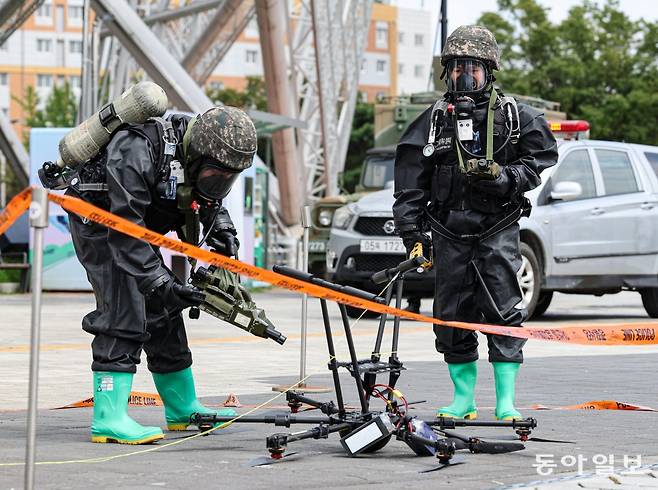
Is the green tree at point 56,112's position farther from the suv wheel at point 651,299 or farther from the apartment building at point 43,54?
→ the apartment building at point 43,54

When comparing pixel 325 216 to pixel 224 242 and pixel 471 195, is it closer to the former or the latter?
pixel 471 195

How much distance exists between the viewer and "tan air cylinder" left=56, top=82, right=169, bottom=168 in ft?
23.7

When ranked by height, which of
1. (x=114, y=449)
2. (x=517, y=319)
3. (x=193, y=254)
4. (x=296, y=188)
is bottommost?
(x=296, y=188)

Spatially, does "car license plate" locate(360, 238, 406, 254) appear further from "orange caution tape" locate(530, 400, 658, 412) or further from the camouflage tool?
the camouflage tool

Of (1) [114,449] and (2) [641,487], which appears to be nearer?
(2) [641,487]

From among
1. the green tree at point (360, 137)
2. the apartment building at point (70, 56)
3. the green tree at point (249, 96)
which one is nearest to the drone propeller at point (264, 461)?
the green tree at point (360, 137)

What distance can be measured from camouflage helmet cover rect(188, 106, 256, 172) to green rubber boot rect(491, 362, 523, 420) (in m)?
1.64

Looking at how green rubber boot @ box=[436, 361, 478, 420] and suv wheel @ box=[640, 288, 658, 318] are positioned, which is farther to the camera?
suv wheel @ box=[640, 288, 658, 318]

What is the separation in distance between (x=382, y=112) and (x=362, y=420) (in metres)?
17.6

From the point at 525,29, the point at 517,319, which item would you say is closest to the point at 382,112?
the point at 517,319

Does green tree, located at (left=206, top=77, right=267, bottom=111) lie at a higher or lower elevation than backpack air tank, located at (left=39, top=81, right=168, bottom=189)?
lower

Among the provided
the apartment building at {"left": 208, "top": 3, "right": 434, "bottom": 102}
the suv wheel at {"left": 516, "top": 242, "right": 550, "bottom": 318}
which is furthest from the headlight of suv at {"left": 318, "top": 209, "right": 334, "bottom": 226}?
the apartment building at {"left": 208, "top": 3, "right": 434, "bottom": 102}

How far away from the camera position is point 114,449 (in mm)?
6984

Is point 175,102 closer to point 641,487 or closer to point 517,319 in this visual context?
point 517,319
